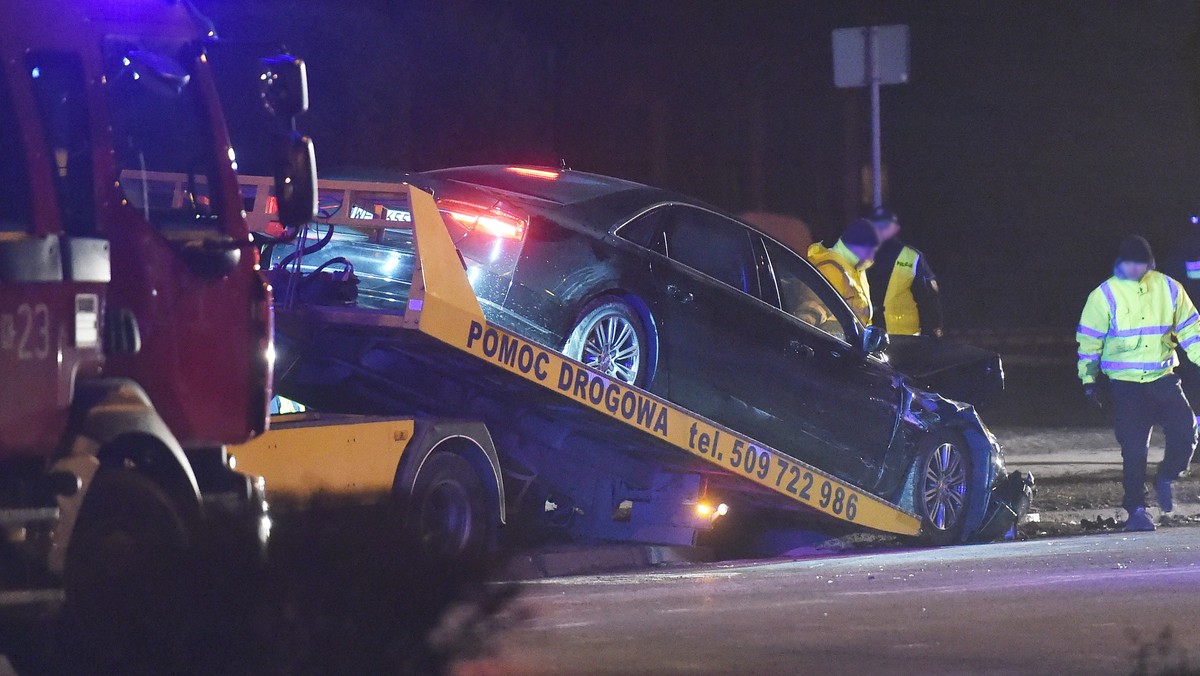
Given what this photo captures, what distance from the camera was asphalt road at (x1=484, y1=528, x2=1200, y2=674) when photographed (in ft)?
20.3

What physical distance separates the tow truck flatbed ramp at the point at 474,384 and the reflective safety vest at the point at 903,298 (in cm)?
323

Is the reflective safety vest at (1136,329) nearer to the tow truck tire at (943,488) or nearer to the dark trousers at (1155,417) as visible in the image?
the dark trousers at (1155,417)

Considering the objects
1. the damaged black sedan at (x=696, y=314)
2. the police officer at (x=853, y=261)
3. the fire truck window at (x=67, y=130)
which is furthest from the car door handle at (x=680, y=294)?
the fire truck window at (x=67, y=130)

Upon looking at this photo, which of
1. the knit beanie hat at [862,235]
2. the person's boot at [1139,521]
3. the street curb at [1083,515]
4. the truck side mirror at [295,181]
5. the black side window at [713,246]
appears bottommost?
the street curb at [1083,515]

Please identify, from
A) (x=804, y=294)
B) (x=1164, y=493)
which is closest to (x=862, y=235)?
(x=804, y=294)

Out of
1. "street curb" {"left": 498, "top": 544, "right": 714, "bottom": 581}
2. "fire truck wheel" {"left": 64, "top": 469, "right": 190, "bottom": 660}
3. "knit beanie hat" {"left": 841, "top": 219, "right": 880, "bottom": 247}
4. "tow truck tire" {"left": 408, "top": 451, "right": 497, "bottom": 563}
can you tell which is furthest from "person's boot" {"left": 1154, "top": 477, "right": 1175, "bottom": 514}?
"fire truck wheel" {"left": 64, "top": 469, "right": 190, "bottom": 660}

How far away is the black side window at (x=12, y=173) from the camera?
5.48 meters

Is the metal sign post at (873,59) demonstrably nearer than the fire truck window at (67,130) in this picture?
No

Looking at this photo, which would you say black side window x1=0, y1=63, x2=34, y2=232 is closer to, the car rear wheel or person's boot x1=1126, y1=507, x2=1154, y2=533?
the car rear wheel

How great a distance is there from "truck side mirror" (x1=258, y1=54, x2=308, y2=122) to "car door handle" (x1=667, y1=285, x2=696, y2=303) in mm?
3090

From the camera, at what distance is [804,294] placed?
33.9ft

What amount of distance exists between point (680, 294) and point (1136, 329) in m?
4.55

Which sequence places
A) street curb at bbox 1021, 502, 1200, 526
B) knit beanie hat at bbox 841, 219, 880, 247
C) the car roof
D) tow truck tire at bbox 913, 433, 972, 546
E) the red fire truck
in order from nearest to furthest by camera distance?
the red fire truck < the car roof < tow truck tire at bbox 913, 433, 972, 546 < knit beanie hat at bbox 841, 219, 880, 247 < street curb at bbox 1021, 502, 1200, 526

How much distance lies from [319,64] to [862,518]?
946 centimetres
